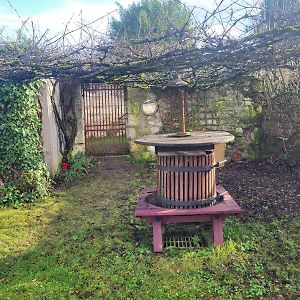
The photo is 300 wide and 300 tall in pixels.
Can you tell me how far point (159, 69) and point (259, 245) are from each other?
2.46m

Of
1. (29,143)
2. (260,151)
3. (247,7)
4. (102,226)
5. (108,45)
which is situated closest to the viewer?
(247,7)

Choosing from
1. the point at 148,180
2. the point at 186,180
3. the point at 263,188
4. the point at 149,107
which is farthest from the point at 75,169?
the point at 186,180

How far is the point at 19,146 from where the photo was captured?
610cm

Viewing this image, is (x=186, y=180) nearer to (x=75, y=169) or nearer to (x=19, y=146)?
(x=19, y=146)

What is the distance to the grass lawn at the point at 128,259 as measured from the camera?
341 centimetres

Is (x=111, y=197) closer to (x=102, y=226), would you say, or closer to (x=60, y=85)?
(x=102, y=226)

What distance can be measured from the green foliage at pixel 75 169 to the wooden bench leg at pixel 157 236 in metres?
3.84

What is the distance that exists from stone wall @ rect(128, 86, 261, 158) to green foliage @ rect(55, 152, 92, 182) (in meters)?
1.49

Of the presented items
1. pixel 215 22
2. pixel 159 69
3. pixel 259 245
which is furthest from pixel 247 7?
pixel 259 245

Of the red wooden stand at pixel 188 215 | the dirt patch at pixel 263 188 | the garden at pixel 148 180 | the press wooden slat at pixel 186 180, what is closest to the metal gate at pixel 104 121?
the garden at pixel 148 180

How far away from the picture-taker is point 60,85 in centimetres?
883

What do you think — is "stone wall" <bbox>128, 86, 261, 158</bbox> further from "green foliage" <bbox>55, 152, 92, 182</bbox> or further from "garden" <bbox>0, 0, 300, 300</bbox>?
"green foliage" <bbox>55, 152, 92, 182</bbox>

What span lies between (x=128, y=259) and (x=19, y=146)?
3.18m

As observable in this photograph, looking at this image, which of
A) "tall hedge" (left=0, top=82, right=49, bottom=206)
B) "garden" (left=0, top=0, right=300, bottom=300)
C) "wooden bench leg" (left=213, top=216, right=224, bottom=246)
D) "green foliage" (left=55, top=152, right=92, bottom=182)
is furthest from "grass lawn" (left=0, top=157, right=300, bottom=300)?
"green foliage" (left=55, top=152, right=92, bottom=182)
